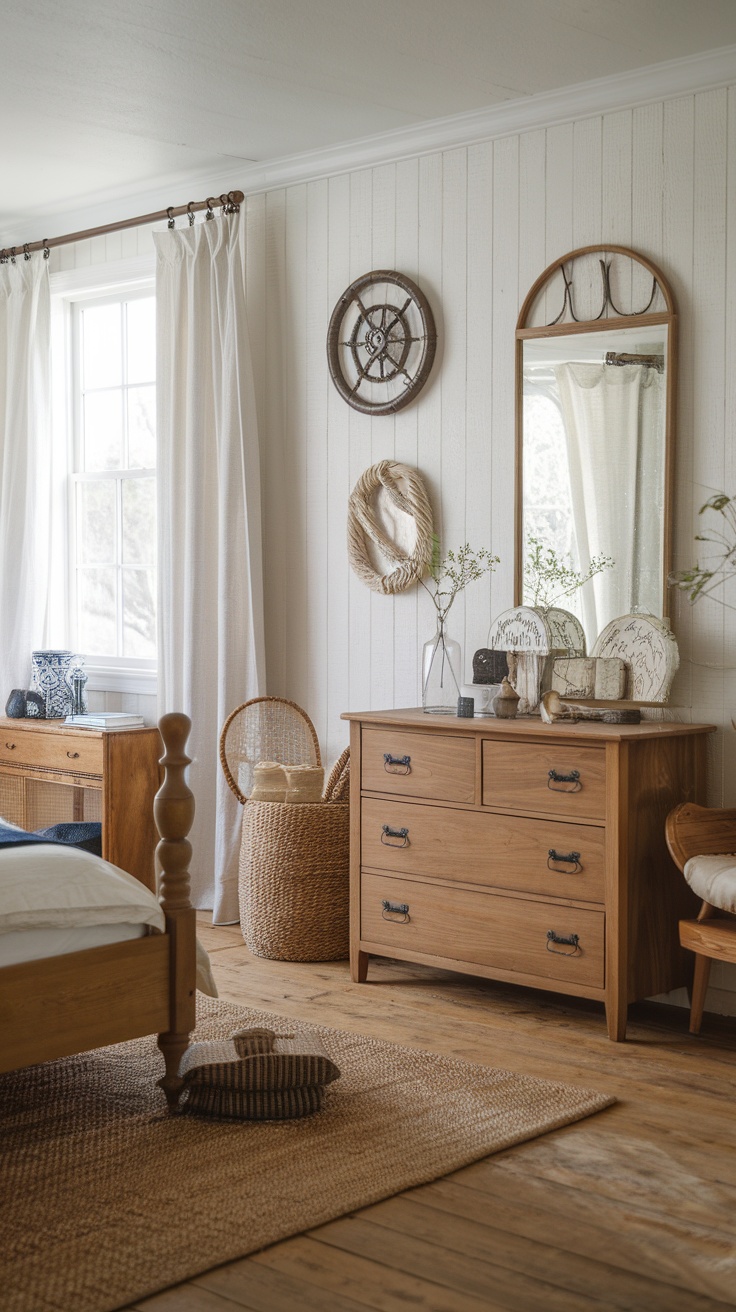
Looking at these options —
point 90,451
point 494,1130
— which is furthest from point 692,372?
point 90,451

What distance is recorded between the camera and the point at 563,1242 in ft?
7.54

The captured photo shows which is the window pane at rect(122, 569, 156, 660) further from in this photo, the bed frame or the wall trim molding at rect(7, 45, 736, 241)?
the bed frame

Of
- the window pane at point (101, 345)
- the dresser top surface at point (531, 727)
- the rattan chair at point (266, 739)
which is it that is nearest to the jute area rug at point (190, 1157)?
the dresser top surface at point (531, 727)

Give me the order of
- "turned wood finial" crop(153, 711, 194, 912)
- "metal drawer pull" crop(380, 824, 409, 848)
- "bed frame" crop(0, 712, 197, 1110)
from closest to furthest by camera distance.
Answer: "bed frame" crop(0, 712, 197, 1110), "turned wood finial" crop(153, 711, 194, 912), "metal drawer pull" crop(380, 824, 409, 848)

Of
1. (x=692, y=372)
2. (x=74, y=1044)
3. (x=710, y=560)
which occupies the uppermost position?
(x=692, y=372)

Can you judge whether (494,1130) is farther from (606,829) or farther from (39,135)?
(39,135)

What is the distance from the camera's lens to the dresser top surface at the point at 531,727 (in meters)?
3.46

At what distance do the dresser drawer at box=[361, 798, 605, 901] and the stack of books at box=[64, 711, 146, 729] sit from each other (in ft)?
4.35

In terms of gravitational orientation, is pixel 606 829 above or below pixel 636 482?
below

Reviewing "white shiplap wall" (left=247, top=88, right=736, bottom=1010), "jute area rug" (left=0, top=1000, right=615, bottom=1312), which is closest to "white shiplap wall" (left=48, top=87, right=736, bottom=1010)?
"white shiplap wall" (left=247, top=88, right=736, bottom=1010)

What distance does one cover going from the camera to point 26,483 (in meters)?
5.64

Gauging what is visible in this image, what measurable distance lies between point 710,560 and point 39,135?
2676 millimetres

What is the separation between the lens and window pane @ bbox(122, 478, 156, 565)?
5.44 meters

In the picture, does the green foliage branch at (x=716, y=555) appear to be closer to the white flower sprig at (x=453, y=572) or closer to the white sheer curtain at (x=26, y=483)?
the white flower sprig at (x=453, y=572)
